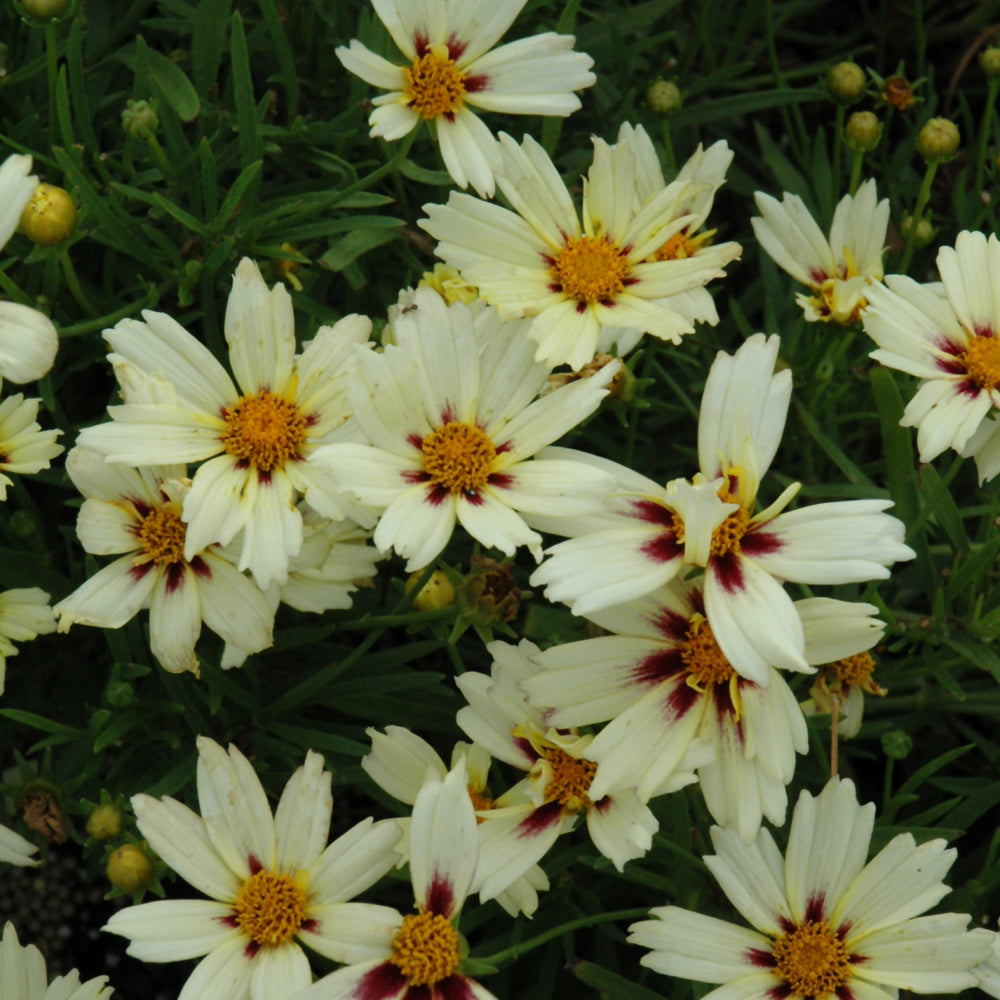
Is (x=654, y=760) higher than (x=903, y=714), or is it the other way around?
(x=903, y=714)

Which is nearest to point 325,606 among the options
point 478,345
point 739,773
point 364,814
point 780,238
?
point 478,345

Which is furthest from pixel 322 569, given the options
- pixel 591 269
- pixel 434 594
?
pixel 591 269

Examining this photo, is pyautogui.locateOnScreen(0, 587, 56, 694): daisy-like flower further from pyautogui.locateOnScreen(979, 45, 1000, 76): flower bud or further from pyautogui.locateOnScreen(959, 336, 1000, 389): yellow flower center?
pyautogui.locateOnScreen(979, 45, 1000, 76): flower bud

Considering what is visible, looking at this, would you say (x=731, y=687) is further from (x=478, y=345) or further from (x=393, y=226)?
(x=393, y=226)

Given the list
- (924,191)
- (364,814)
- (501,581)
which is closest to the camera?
(501,581)

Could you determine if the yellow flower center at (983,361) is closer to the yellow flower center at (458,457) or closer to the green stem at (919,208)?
the green stem at (919,208)

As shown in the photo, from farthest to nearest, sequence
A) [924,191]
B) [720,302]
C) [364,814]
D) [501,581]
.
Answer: [720,302], [364,814], [924,191], [501,581]

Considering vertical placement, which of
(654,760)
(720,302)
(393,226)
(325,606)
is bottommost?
(654,760)

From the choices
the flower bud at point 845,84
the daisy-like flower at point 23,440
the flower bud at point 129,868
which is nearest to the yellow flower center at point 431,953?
the flower bud at point 129,868
